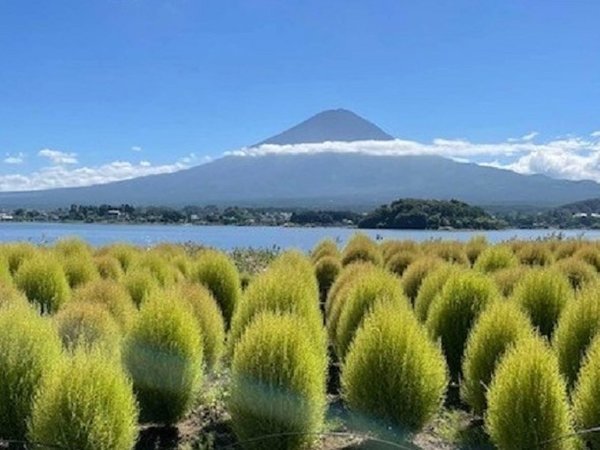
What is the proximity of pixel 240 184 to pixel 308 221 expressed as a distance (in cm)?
13749

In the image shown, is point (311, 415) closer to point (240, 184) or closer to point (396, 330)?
point (396, 330)

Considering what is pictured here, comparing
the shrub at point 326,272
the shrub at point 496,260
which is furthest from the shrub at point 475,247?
the shrub at point 326,272

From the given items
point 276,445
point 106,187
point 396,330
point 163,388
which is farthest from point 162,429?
point 106,187

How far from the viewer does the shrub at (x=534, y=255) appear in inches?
767

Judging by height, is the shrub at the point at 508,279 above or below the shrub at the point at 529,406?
above

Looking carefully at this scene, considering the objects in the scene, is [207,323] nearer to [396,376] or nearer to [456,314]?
[456,314]

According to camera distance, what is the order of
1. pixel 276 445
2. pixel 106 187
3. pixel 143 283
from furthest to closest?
pixel 106 187 → pixel 143 283 → pixel 276 445

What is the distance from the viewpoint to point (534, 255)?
65.0 ft

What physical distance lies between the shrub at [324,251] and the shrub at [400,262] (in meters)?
1.75

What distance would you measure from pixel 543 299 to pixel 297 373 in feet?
18.3

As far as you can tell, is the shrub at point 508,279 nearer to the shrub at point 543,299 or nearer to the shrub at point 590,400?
the shrub at point 543,299

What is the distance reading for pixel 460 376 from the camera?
412 inches

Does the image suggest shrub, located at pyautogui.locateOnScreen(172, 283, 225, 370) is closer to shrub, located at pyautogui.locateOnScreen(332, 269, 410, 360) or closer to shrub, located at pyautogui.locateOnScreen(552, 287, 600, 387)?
shrub, located at pyautogui.locateOnScreen(332, 269, 410, 360)

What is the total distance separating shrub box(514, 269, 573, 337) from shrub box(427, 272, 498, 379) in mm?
913
